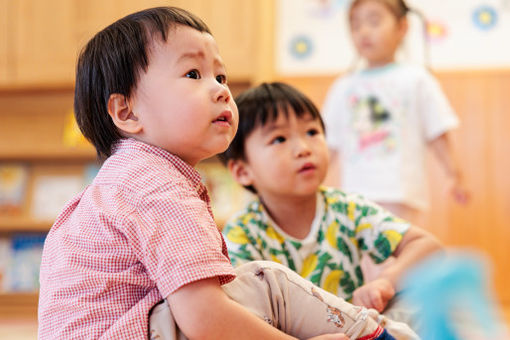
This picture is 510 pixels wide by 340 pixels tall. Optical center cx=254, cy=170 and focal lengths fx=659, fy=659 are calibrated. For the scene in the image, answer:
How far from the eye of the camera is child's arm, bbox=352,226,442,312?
1111 mm

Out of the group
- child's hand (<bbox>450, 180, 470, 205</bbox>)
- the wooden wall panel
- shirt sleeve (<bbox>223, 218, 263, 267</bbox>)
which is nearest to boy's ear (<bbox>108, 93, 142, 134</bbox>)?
shirt sleeve (<bbox>223, 218, 263, 267</bbox>)

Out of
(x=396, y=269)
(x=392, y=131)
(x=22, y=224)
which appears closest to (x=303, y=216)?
(x=396, y=269)

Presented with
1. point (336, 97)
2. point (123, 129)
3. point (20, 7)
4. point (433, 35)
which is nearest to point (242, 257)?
point (123, 129)

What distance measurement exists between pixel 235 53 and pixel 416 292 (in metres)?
2.41

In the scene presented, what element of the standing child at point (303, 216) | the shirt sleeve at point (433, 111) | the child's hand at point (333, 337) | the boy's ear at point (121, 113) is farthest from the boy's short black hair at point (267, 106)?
the shirt sleeve at point (433, 111)

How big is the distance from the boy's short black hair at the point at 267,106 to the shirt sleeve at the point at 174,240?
1.68 feet

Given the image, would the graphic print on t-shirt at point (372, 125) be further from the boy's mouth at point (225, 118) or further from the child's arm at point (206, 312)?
the child's arm at point (206, 312)

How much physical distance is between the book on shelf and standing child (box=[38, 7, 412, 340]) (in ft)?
7.80

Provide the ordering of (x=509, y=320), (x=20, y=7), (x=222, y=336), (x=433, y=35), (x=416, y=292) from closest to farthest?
(x=416, y=292) → (x=222, y=336) → (x=509, y=320) → (x=20, y=7) → (x=433, y=35)

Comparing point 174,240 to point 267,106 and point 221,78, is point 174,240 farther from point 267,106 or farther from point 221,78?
point 267,106

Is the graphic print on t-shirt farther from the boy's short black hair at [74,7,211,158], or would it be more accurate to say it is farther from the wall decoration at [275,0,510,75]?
the wall decoration at [275,0,510,75]

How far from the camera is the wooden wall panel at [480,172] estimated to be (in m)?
3.65

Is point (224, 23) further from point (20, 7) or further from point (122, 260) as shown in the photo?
point (122, 260)

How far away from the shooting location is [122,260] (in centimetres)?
82
